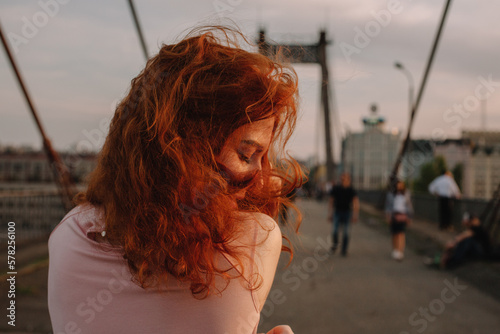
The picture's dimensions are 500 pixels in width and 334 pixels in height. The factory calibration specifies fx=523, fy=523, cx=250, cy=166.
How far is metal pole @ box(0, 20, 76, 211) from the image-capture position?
4.51 meters

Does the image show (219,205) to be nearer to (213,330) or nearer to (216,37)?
(213,330)

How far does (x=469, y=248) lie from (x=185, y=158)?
887cm

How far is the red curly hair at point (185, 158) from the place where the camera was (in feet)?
3.40

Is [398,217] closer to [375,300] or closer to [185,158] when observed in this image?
[375,300]

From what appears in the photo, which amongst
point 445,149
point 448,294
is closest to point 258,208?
point 448,294

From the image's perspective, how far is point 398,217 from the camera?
403 inches

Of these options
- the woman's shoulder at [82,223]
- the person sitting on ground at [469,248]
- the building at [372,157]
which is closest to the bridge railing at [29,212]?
the person sitting on ground at [469,248]

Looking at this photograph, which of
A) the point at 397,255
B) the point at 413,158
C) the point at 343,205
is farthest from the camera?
the point at 413,158

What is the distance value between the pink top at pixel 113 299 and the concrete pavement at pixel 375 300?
8.88 feet

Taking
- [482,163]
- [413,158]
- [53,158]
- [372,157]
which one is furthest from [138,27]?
[372,157]

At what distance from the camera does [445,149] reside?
100812mm

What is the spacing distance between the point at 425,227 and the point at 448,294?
9.23m

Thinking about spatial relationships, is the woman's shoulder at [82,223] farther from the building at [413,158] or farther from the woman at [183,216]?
the building at [413,158]

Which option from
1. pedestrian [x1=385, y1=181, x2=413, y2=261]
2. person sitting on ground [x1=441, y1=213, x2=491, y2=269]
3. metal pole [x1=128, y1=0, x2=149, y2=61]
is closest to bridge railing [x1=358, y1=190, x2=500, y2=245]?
person sitting on ground [x1=441, y1=213, x2=491, y2=269]
